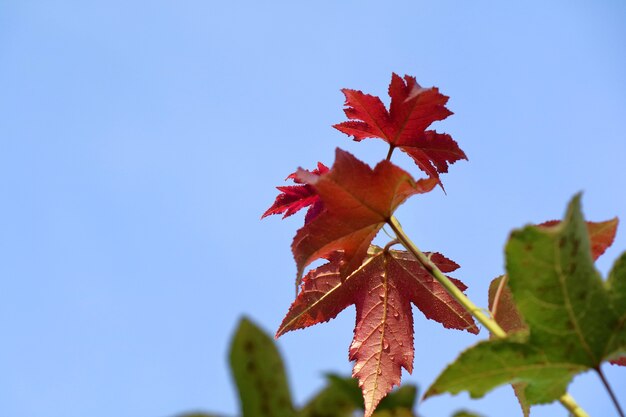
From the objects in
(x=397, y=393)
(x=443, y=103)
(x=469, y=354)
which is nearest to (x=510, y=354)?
(x=469, y=354)

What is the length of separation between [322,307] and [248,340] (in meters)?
1.17

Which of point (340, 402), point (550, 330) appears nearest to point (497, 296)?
point (550, 330)

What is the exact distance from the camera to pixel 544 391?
128 cm

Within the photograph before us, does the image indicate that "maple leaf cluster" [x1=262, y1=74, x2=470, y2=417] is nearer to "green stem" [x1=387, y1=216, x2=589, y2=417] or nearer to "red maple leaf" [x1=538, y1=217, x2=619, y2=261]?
"green stem" [x1=387, y1=216, x2=589, y2=417]

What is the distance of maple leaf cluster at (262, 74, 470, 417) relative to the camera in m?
1.87

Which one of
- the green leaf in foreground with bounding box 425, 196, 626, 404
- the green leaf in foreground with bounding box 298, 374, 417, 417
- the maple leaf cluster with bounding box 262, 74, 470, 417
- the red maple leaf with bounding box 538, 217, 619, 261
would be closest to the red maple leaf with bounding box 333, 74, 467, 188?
the maple leaf cluster with bounding box 262, 74, 470, 417

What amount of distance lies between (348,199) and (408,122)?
1.65 ft

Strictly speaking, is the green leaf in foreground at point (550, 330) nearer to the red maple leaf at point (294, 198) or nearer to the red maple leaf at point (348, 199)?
the red maple leaf at point (348, 199)

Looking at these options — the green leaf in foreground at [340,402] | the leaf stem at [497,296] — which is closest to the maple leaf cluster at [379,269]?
the leaf stem at [497,296]

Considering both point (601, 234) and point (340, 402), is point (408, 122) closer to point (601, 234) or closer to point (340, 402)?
point (601, 234)

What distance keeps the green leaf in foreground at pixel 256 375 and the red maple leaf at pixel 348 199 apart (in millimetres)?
714

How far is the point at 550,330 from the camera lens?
1262mm

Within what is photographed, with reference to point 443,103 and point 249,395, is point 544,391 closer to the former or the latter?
point 249,395

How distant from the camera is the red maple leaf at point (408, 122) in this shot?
2.04 m
